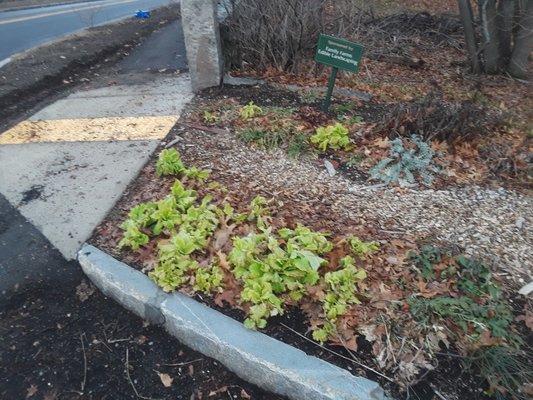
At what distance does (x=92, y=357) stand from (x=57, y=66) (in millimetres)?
6087

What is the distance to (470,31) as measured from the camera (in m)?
6.26

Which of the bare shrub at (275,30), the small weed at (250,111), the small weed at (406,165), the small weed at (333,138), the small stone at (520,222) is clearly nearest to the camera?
the small stone at (520,222)

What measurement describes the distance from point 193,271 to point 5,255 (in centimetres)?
150

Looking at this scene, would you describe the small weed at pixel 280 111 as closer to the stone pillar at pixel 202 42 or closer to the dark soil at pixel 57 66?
the stone pillar at pixel 202 42

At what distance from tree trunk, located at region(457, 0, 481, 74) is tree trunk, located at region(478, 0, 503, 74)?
0.13 metres

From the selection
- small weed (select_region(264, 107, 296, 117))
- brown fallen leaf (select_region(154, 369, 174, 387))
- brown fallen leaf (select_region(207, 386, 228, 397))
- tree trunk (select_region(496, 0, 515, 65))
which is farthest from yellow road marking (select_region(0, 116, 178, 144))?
tree trunk (select_region(496, 0, 515, 65))

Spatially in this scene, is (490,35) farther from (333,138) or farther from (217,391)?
(217,391)

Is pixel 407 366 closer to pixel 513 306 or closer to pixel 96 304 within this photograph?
pixel 513 306

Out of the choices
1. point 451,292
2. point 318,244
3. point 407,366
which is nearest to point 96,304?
point 318,244

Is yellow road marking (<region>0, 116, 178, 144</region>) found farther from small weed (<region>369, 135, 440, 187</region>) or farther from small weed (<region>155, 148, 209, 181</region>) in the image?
small weed (<region>369, 135, 440, 187</region>)

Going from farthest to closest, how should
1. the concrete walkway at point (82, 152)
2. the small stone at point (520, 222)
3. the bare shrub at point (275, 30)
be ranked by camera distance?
the bare shrub at point (275, 30), the concrete walkway at point (82, 152), the small stone at point (520, 222)

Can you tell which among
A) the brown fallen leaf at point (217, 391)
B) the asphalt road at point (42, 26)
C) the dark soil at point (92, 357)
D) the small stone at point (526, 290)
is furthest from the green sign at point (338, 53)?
the asphalt road at point (42, 26)

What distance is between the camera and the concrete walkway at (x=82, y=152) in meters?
3.36

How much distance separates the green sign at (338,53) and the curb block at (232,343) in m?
3.01
